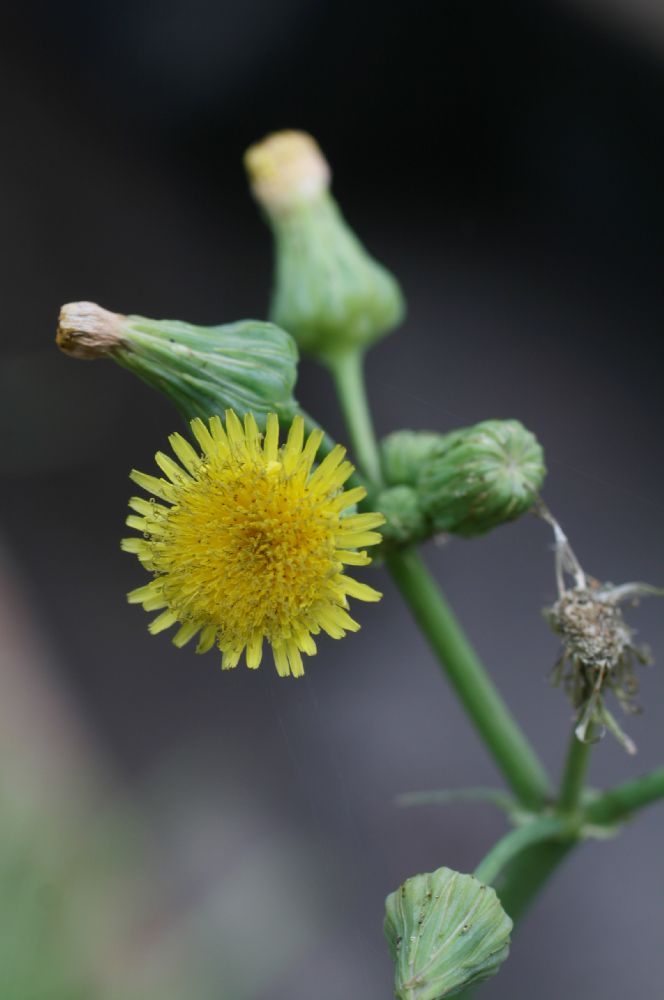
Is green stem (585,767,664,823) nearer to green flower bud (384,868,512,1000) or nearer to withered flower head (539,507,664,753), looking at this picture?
withered flower head (539,507,664,753)

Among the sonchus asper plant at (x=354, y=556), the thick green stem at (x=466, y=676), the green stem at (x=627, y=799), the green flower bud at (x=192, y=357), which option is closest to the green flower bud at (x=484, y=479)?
the sonchus asper plant at (x=354, y=556)

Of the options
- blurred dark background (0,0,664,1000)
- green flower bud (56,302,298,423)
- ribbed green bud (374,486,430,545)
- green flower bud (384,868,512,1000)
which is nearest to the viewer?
green flower bud (384,868,512,1000)

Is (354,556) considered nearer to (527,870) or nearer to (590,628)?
(590,628)

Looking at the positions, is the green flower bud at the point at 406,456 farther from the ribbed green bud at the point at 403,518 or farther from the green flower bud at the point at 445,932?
the green flower bud at the point at 445,932

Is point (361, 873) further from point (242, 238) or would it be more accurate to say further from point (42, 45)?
point (42, 45)

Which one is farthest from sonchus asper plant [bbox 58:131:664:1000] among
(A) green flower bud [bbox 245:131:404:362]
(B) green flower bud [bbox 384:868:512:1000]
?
(A) green flower bud [bbox 245:131:404:362]

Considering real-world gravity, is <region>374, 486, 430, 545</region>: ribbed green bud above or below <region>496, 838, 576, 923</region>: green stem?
above
